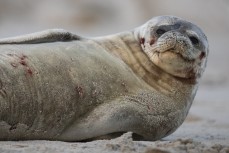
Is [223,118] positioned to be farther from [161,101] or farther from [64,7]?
[64,7]

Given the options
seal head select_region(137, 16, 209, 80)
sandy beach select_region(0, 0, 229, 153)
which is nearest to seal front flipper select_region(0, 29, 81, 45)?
seal head select_region(137, 16, 209, 80)

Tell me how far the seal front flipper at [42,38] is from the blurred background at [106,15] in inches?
437

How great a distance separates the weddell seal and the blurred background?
10.8 meters

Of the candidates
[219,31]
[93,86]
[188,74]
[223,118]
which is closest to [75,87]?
[93,86]

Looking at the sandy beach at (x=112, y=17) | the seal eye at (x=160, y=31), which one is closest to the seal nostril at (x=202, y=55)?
the seal eye at (x=160, y=31)

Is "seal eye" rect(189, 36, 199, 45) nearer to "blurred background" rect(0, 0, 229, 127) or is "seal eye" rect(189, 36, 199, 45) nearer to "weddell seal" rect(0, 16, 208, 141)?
"weddell seal" rect(0, 16, 208, 141)

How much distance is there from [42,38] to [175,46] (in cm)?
81

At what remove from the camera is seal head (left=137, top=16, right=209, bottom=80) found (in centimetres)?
480

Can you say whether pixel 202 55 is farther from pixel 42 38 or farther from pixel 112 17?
pixel 112 17

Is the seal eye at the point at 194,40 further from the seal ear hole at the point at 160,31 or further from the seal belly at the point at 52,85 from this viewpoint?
the seal belly at the point at 52,85

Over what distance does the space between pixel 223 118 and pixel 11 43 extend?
2804 millimetres


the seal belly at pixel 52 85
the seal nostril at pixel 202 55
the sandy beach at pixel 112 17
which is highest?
the sandy beach at pixel 112 17

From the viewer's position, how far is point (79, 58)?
4617mm

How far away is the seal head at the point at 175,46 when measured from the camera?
15.7ft
